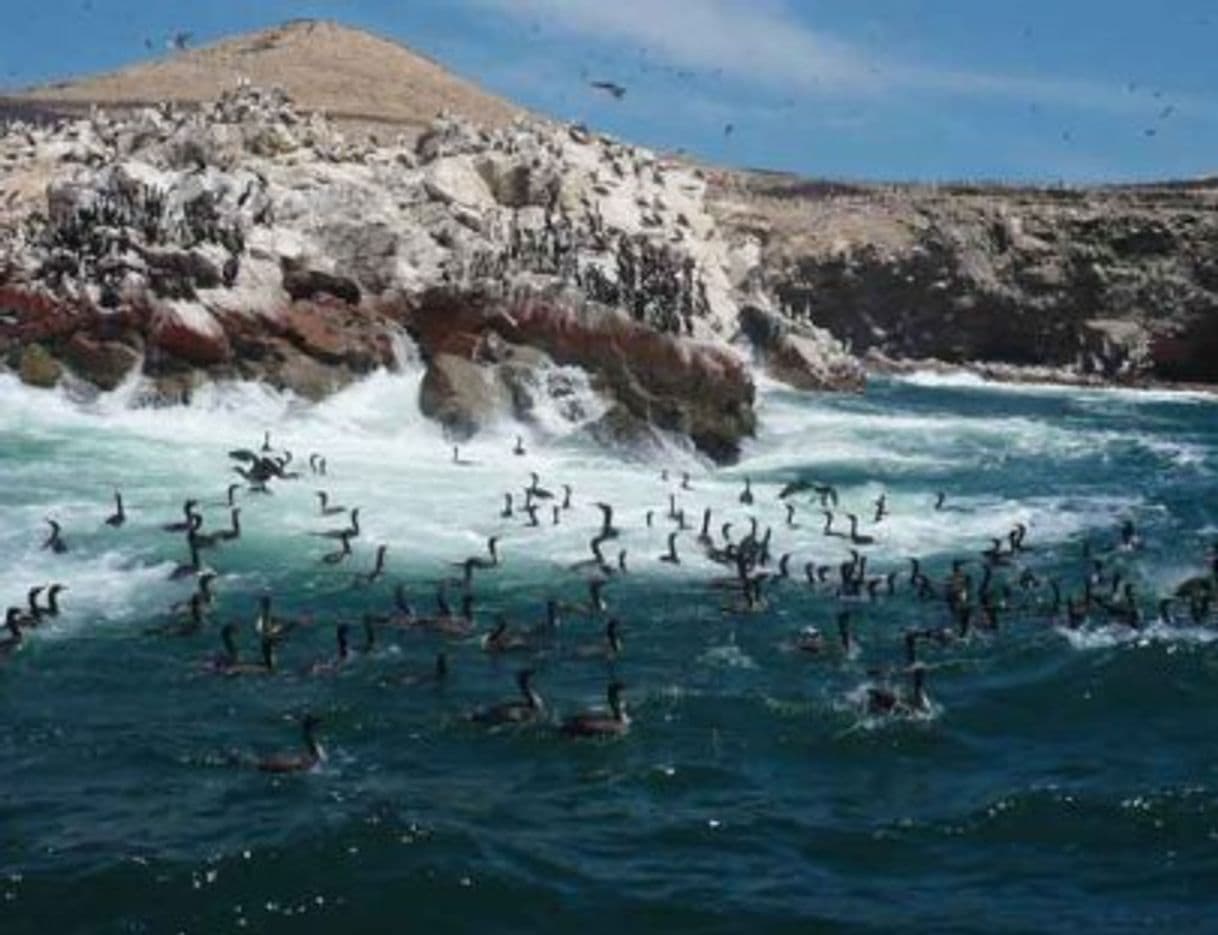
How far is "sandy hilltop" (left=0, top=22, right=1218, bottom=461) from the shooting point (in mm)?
41812

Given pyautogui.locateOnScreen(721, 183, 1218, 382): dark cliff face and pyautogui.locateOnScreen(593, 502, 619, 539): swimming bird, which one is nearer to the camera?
pyautogui.locateOnScreen(593, 502, 619, 539): swimming bird

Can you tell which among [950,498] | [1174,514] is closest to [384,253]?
[950,498]

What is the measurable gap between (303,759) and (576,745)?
2.97 meters

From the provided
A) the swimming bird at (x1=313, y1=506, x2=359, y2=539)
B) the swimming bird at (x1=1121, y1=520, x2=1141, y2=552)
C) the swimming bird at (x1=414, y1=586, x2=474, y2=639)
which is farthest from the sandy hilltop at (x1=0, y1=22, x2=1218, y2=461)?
the swimming bird at (x1=414, y1=586, x2=474, y2=639)

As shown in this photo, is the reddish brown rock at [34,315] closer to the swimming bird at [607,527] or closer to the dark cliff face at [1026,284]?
the swimming bird at [607,527]

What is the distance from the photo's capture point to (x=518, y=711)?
1984 cm

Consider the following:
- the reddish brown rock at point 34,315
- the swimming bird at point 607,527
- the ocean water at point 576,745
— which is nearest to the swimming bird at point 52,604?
the ocean water at point 576,745

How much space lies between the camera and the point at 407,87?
122m

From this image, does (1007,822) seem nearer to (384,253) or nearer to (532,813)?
(532,813)

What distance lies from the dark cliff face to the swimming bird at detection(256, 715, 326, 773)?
63011 millimetres

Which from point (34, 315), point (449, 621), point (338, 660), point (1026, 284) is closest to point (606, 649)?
point (449, 621)

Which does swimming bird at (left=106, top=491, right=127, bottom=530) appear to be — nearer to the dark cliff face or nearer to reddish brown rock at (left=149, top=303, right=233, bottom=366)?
reddish brown rock at (left=149, top=303, right=233, bottom=366)

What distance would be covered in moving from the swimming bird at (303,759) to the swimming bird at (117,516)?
1252 cm

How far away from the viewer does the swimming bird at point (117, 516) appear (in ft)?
98.3
